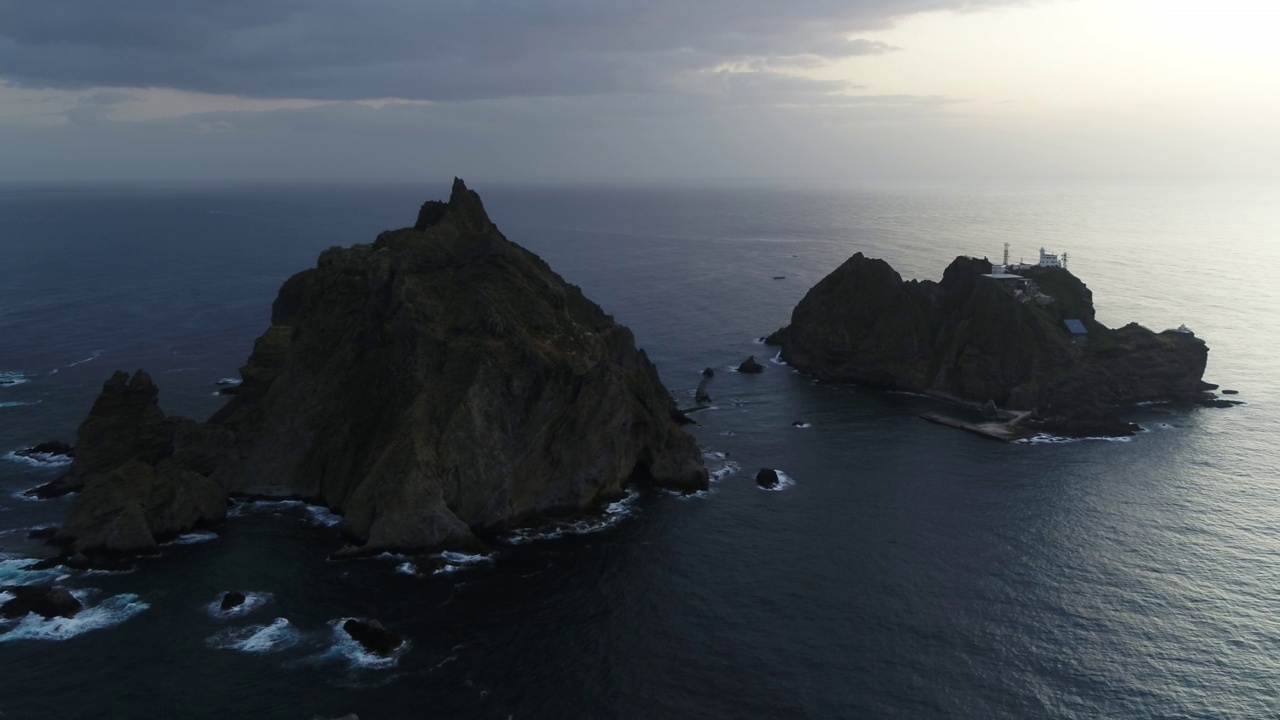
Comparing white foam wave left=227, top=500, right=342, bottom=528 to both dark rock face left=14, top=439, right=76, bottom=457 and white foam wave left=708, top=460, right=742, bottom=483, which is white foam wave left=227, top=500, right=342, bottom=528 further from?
white foam wave left=708, top=460, right=742, bottom=483

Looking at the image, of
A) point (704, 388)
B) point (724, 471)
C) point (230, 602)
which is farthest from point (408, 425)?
point (704, 388)

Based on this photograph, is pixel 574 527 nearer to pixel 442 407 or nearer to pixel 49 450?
pixel 442 407

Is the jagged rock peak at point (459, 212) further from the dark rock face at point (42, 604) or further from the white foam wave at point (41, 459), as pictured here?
the dark rock face at point (42, 604)

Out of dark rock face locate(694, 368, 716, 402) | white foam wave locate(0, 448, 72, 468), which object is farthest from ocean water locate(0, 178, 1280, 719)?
dark rock face locate(694, 368, 716, 402)

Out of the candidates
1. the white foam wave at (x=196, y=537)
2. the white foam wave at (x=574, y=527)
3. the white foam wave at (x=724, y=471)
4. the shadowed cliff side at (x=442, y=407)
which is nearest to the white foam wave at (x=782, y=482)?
the white foam wave at (x=724, y=471)

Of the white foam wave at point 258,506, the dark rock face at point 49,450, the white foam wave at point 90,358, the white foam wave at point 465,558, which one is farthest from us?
the white foam wave at point 90,358

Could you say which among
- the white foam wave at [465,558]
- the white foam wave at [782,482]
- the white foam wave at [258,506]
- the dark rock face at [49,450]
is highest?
the dark rock face at [49,450]

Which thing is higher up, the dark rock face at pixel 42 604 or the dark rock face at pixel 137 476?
the dark rock face at pixel 137 476

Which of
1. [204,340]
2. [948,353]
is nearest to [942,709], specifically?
[948,353]

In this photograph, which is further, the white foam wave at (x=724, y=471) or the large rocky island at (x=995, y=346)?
the large rocky island at (x=995, y=346)
